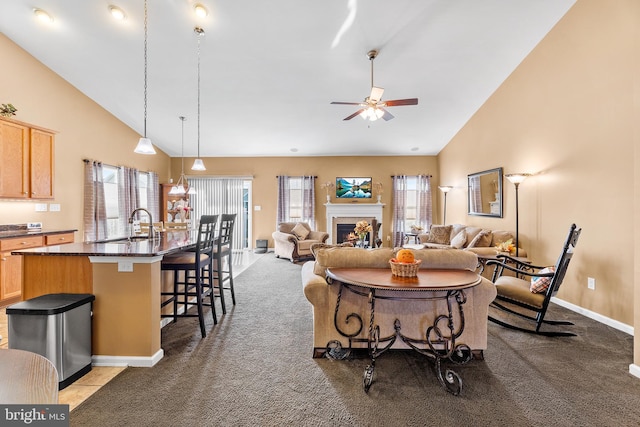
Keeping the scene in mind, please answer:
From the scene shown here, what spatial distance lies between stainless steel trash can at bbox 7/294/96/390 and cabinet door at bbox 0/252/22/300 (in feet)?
7.50

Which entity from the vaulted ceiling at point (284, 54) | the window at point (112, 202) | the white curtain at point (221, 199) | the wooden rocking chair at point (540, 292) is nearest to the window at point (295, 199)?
the white curtain at point (221, 199)

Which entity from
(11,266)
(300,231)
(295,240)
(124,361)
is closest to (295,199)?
(300,231)

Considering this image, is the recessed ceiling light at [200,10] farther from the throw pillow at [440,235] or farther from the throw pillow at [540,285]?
the throw pillow at [440,235]

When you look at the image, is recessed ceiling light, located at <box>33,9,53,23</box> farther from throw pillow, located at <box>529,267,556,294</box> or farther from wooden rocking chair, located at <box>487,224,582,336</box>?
throw pillow, located at <box>529,267,556,294</box>

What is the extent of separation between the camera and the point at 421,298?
7.09 ft

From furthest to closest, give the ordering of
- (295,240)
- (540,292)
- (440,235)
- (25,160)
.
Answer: (295,240)
(440,235)
(25,160)
(540,292)

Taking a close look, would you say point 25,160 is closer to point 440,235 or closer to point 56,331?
point 56,331

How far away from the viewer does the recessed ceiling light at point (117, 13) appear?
12.0ft

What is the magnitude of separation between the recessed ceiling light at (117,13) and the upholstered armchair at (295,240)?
463cm

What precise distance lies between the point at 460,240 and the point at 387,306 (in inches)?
152

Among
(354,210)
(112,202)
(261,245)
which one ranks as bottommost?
(261,245)

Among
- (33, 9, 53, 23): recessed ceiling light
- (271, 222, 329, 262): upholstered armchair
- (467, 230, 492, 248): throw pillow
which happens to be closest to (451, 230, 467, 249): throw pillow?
(467, 230, 492, 248): throw pillow

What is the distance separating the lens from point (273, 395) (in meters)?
2.06

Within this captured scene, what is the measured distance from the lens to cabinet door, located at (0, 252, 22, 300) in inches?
147
